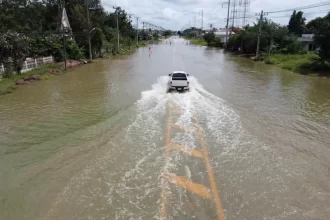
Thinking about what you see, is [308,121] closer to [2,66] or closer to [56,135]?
[56,135]

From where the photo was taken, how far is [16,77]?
25125mm

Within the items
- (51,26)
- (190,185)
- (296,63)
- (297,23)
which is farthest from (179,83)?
(297,23)

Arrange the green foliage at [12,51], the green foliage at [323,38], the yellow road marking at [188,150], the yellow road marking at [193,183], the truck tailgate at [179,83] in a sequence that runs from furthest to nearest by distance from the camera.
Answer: the green foliage at [323,38], the green foliage at [12,51], the truck tailgate at [179,83], the yellow road marking at [188,150], the yellow road marking at [193,183]

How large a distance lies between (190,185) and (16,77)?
22458mm

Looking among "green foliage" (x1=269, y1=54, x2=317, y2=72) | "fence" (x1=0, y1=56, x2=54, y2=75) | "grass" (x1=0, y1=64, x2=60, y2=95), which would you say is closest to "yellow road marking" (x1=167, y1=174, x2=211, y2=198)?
"grass" (x1=0, y1=64, x2=60, y2=95)

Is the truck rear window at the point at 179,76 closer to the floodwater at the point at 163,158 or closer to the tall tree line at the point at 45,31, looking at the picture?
the floodwater at the point at 163,158

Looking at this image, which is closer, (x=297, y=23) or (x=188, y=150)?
(x=188, y=150)

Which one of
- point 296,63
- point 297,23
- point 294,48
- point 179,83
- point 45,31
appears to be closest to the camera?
point 179,83

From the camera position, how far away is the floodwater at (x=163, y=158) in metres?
7.34

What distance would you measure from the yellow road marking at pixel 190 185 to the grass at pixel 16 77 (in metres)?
16.8

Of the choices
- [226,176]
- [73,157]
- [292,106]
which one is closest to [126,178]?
[73,157]

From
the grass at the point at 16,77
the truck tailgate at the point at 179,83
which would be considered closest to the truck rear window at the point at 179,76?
the truck tailgate at the point at 179,83

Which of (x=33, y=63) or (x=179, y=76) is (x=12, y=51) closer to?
(x=33, y=63)

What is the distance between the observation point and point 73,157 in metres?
9.96
